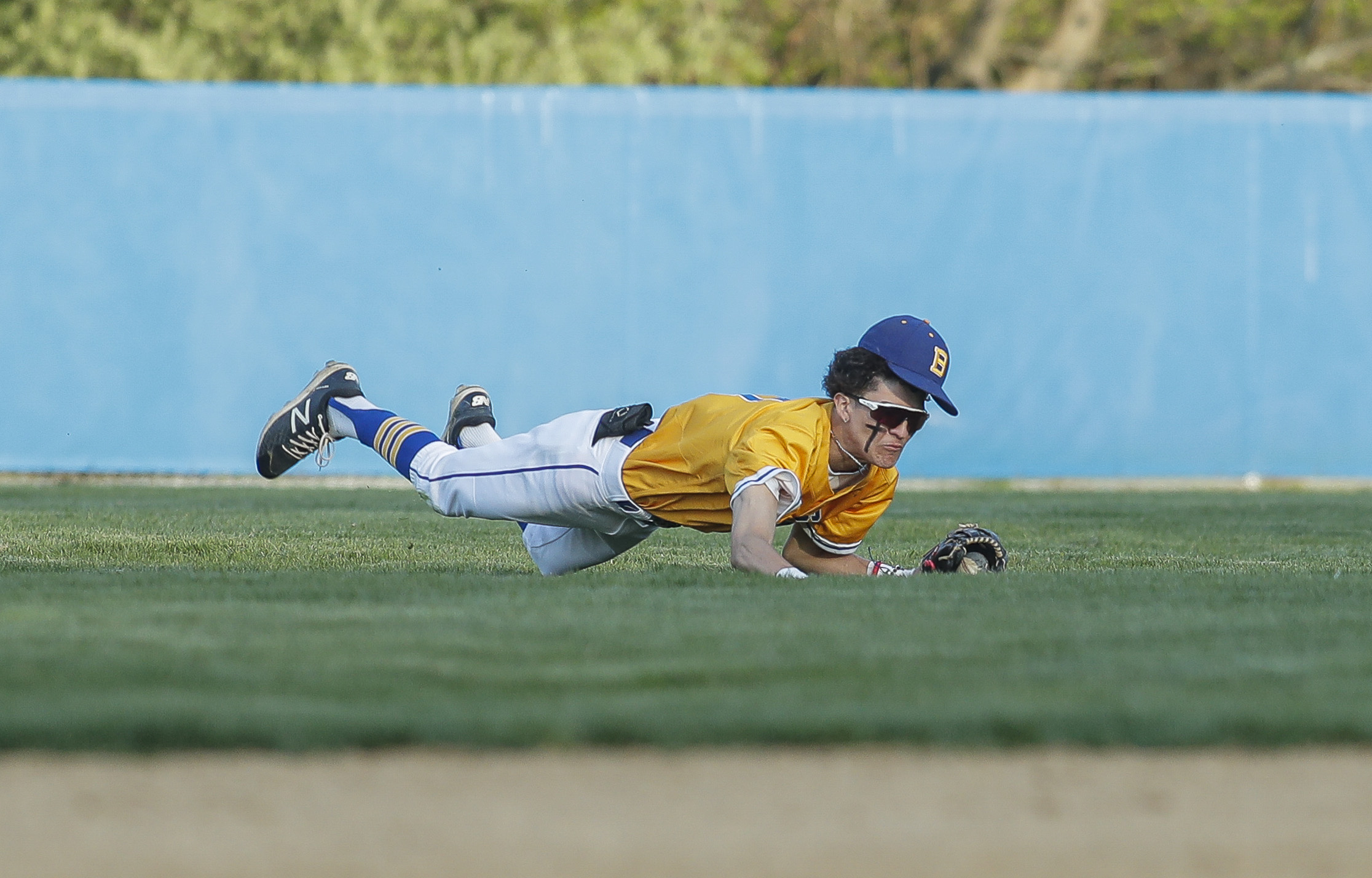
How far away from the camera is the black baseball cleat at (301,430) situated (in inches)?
244

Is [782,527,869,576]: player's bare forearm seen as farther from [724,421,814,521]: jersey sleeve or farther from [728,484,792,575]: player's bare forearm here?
[728,484,792,575]: player's bare forearm

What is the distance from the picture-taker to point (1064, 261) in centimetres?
1136

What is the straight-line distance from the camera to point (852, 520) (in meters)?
5.49

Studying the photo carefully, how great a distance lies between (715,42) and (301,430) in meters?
11.8

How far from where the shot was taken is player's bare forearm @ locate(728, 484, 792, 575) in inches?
190

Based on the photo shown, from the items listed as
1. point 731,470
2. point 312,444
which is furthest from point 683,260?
point 731,470

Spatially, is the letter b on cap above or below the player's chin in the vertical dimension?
above

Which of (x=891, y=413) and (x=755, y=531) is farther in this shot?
(x=891, y=413)

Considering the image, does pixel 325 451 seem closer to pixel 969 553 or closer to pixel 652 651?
pixel 969 553

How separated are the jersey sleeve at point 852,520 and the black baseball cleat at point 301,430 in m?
1.82

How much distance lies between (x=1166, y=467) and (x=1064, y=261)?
4.92 feet

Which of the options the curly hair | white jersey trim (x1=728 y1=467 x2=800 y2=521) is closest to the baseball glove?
the curly hair

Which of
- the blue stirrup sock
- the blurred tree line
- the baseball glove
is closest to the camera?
the baseball glove

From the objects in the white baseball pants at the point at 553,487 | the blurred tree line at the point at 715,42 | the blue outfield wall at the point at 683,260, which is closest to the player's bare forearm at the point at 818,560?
the white baseball pants at the point at 553,487
